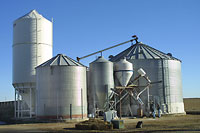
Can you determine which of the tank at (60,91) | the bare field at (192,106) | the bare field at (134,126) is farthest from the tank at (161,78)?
the bare field at (192,106)

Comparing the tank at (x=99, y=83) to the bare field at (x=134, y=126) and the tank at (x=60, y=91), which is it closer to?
the tank at (x=60, y=91)

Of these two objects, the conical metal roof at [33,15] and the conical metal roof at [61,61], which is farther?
the conical metal roof at [33,15]

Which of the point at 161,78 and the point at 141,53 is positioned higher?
the point at 141,53

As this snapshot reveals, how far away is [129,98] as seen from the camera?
50344 millimetres

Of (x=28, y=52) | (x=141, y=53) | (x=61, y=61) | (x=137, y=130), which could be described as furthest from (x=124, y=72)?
(x=137, y=130)

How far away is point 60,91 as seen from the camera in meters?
40.4

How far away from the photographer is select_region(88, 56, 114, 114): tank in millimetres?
45969

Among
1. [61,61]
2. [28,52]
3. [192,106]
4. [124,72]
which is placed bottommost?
[192,106]

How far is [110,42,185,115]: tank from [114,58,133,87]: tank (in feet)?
8.29

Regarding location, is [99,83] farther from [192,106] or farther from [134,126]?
[192,106]

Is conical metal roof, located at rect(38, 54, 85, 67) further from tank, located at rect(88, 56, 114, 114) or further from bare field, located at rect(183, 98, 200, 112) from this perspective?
bare field, located at rect(183, 98, 200, 112)

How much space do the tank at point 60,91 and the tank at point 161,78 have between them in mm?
12783

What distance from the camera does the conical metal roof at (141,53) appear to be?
52562 millimetres

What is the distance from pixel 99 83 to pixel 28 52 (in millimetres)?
13313
